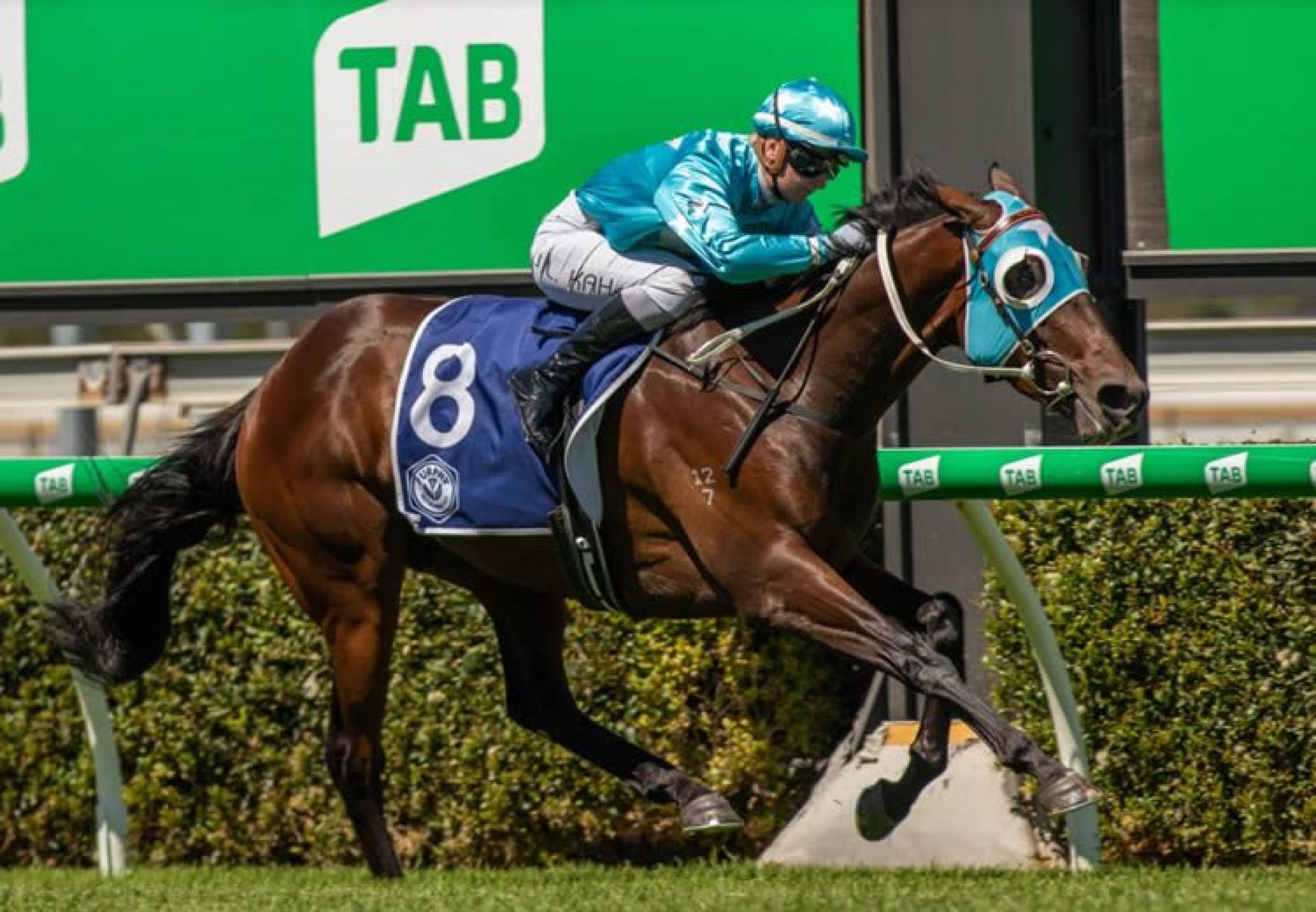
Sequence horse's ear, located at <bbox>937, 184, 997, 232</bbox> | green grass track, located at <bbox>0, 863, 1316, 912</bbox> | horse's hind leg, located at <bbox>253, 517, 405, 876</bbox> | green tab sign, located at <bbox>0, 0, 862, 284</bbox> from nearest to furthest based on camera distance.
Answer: green grass track, located at <bbox>0, 863, 1316, 912</bbox>
horse's ear, located at <bbox>937, 184, 997, 232</bbox>
horse's hind leg, located at <bbox>253, 517, 405, 876</bbox>
green tab sign, located at <bbox>0, 0, 862, 284</bbox>

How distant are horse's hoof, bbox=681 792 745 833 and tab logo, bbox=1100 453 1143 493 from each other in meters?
1.10

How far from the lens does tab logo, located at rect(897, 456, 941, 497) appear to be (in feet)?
15.9

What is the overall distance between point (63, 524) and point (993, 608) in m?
2.57

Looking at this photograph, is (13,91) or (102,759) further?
(13,91)

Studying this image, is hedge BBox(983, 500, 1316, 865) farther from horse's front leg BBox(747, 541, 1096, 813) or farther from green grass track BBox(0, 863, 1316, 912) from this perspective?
horse's front leg BBox(747, 541, 1096, 813)

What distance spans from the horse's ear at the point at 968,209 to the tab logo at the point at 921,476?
674mm

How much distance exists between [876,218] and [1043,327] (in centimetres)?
51

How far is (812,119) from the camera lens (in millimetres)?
4477

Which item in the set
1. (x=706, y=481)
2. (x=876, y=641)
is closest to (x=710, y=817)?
(x=876, y=641)

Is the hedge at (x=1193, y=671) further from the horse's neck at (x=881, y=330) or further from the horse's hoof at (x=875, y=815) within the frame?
the horse's neck at (x=881, y=330)

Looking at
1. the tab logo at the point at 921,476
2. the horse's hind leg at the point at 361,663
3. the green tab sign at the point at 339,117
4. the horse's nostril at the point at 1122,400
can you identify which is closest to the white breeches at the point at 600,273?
the tab logo at the point at 921,476

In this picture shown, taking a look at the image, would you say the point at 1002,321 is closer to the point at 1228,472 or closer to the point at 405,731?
the point at 1228,472

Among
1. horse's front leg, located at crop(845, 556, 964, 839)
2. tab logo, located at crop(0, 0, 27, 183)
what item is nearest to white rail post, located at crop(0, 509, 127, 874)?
tab logo, located at crop(0, 0, 27, 183)

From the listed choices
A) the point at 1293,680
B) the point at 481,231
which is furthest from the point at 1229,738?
the point at 481,231
